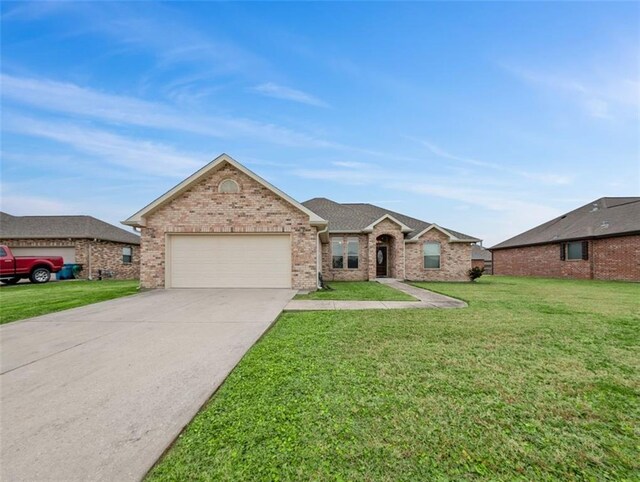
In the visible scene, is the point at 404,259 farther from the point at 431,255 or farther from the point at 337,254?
the point at 337,254

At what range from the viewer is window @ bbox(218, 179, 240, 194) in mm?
11953

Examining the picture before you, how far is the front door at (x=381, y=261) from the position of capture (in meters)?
19.4

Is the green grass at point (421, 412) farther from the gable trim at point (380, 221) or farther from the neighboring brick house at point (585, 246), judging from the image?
the neighboring brick house at point (585, 246)

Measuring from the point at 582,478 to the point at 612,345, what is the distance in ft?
13.2

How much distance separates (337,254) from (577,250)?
1743 centimetres

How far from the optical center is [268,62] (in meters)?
14.4

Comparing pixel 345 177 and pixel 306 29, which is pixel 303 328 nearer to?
pixel 306 29

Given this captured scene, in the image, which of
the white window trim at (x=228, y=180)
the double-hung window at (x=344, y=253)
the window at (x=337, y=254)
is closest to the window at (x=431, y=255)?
the double-hung window at (x=344, y=253)

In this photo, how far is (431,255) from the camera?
1805cm

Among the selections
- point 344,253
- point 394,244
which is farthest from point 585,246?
point 344,253

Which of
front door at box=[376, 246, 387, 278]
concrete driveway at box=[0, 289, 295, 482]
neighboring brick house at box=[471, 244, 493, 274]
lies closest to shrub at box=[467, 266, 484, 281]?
front door at box=[376, 246, 387, 278]

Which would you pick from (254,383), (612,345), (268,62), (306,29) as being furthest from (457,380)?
(268,62)

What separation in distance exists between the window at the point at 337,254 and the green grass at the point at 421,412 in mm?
12532

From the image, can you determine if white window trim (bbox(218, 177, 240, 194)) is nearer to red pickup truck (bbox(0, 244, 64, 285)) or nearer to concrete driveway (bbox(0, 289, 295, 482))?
concrete driveway (bbox(0, 289, 295, 482))
